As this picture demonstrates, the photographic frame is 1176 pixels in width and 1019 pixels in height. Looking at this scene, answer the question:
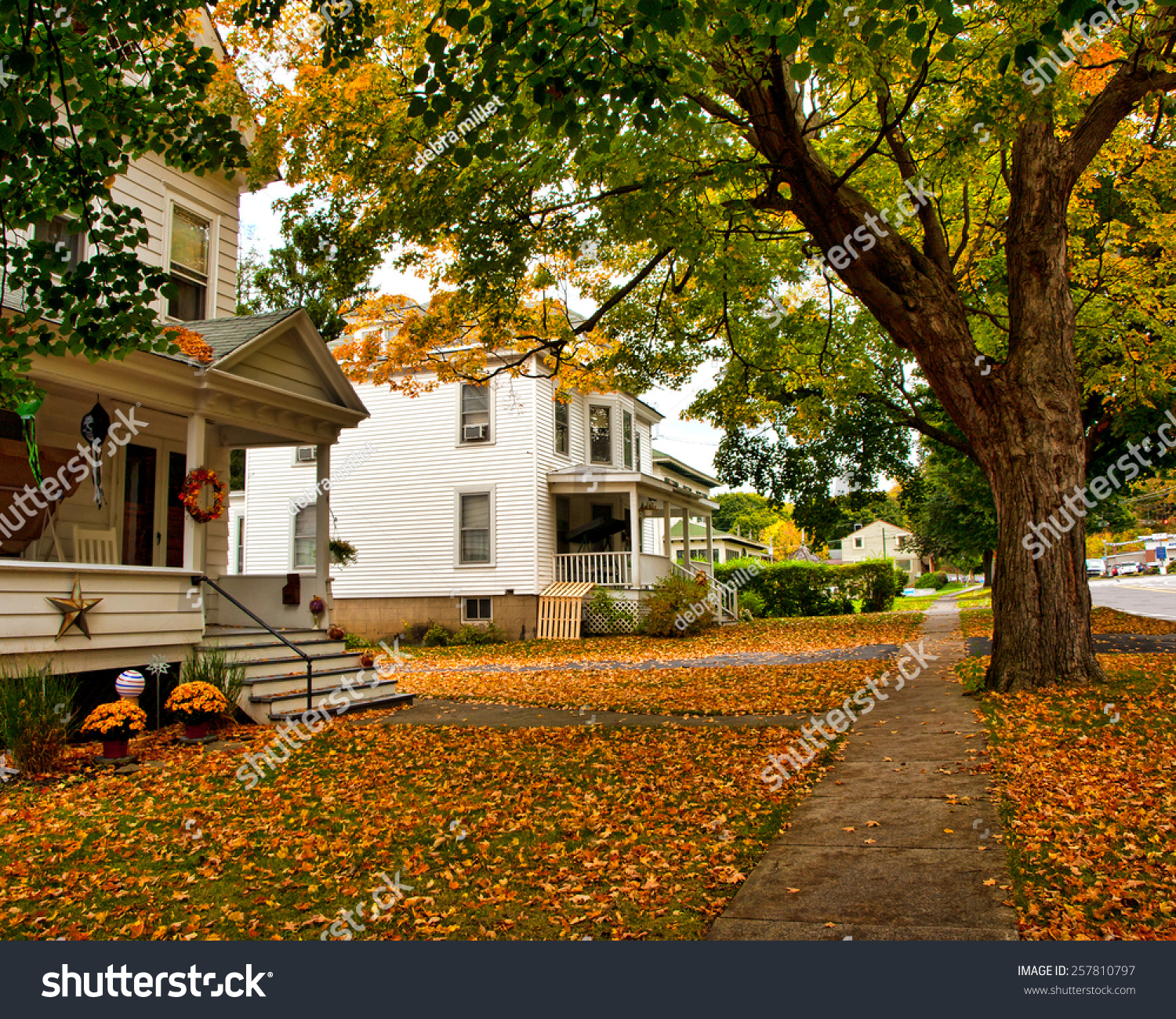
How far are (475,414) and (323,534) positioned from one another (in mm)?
10890

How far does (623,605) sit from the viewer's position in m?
21.6

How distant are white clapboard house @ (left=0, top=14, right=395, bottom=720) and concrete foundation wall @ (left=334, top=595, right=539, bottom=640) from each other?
32.2ft

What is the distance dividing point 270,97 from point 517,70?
7.39 m

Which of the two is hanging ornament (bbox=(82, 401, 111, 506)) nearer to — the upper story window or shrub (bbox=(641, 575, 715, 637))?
the upper story window

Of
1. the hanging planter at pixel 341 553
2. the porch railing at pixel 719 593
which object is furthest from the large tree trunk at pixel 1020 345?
the hanging planter at pixel 341 553

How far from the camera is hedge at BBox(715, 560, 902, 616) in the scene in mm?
29922

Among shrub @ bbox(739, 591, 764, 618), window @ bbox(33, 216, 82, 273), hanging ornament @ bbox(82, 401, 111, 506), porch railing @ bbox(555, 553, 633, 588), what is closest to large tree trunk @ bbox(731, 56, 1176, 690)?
hanging ornament @ bbox(82, 401, 111, 506)

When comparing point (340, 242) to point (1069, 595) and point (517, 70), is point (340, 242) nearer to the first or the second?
point (517, 70)

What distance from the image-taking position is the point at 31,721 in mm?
6988

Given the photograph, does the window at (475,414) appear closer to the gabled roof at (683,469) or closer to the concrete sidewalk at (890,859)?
the gabled roof at (683,469)

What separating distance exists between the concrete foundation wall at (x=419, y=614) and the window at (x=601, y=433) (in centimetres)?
585

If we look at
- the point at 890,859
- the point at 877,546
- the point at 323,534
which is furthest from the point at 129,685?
the point at 877,546

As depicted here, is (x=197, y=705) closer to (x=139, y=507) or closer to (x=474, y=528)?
(x=139, y=507)

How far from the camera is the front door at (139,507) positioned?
10.8m
